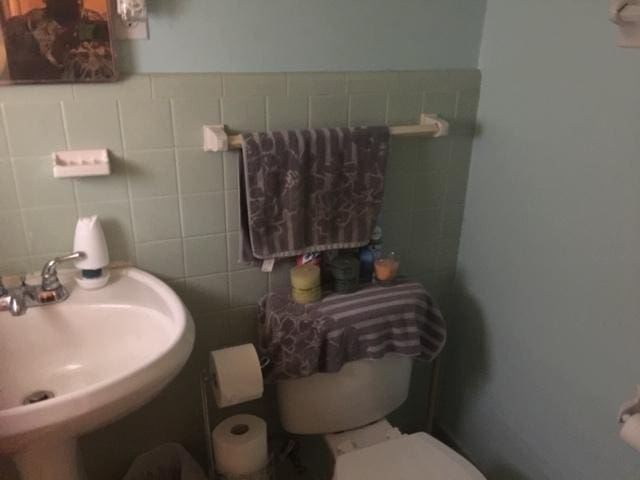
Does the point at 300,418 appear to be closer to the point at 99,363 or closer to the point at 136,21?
the point at 99,363

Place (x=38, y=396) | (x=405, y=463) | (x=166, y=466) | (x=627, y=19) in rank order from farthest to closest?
(x=166, y=466), (x=405, y=463), (x=38, y=396), (x=627, y=19)

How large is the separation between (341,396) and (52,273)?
0.75 meters

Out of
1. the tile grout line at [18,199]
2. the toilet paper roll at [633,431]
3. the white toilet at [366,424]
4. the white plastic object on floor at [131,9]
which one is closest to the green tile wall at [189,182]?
the tile grout line at [18,199]

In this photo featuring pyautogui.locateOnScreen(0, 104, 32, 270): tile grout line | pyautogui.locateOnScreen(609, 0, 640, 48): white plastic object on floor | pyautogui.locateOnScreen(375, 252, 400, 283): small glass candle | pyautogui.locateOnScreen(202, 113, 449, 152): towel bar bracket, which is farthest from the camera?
pyautogui.locateOnScreen(375, 252, 400, 283): small glass candle

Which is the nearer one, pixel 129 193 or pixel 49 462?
pixel 49 462

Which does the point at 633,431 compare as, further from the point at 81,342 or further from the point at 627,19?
the point at 81,342

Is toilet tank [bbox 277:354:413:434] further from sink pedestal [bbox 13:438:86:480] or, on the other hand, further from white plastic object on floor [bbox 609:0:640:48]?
white plastic object on floor [bbox 609:0:640:48]

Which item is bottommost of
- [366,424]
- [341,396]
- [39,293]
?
[366,424]

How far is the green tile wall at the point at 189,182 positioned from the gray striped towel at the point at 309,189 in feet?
0.27

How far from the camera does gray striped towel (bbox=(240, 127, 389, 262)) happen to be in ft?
4.13

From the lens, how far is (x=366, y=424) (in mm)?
1518

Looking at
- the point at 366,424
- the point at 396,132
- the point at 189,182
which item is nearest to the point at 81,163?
the point at 189,182

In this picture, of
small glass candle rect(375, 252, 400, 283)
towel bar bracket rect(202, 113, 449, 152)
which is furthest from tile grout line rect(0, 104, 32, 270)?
small glass candle rect(375, 252, 400, 283)

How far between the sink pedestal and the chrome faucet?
0.90ft
